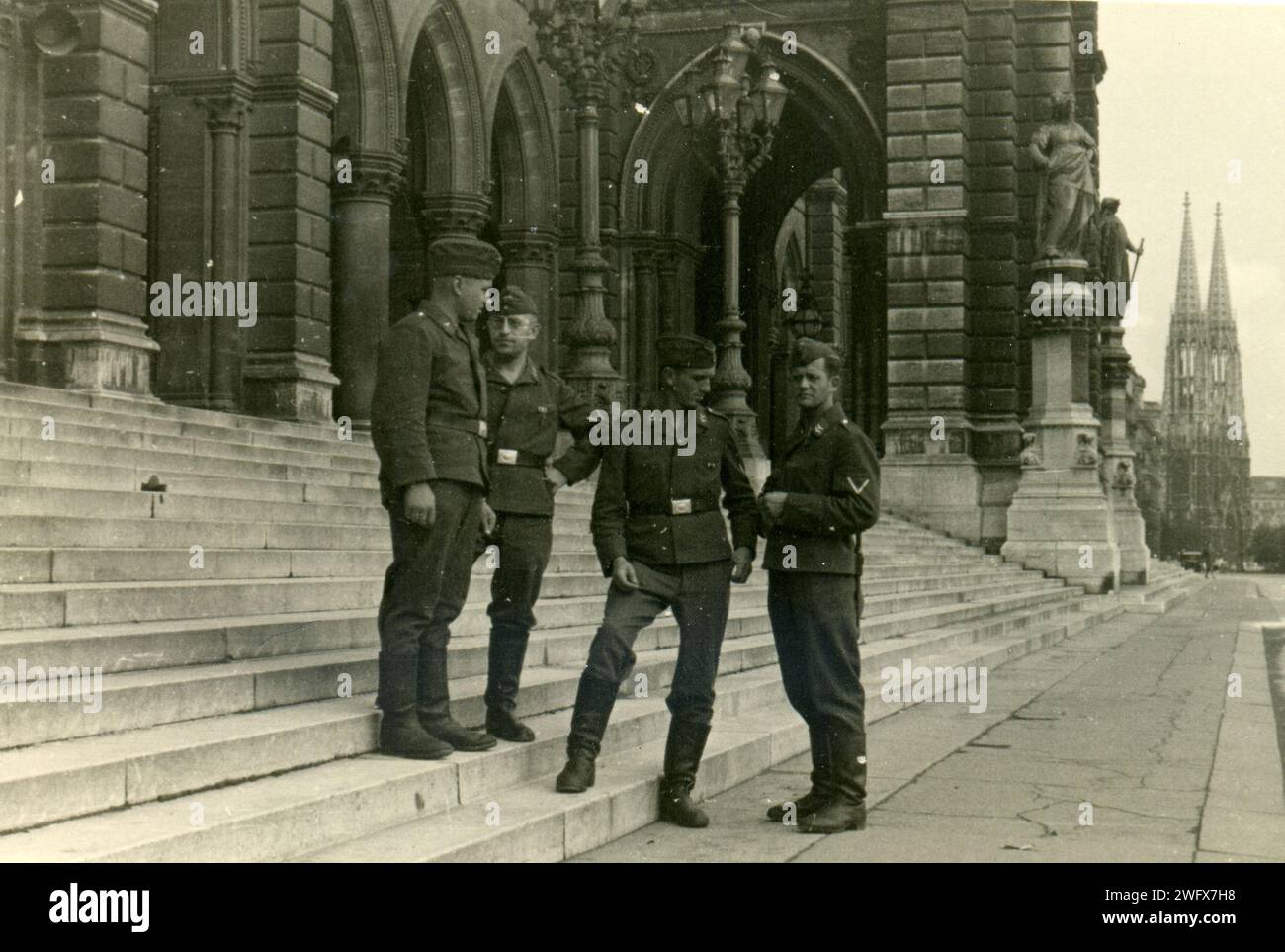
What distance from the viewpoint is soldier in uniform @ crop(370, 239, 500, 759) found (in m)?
5.91

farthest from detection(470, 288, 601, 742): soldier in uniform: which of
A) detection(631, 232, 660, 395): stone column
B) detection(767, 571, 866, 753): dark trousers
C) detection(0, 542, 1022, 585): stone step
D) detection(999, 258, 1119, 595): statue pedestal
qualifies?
detection(631, 232, 660, 395): stone column

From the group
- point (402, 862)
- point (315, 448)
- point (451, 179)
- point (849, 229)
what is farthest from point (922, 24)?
point (402, 862)

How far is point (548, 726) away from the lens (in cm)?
706

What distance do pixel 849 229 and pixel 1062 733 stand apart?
18.5 meters

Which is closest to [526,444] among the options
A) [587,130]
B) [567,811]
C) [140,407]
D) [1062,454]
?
[567,811]

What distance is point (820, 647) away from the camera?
249 inches

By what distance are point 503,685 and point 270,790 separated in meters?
1.46

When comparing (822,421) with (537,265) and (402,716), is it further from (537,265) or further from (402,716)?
(537,265)

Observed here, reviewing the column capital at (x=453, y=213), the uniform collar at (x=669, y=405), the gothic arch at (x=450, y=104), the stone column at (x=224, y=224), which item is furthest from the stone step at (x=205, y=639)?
the gothic arch at (x=450, y=104)

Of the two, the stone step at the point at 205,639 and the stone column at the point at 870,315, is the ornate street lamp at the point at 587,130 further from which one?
the stone column at the point at 870,315

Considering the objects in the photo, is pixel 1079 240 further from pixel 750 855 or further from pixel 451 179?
pixel 750 855

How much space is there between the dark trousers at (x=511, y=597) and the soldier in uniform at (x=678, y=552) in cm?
32

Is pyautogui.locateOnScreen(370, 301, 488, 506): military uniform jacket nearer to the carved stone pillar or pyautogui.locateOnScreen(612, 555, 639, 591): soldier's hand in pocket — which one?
pyautogui.locateOnScreen(612, 555, 639, 591): soldier's hand in pocket

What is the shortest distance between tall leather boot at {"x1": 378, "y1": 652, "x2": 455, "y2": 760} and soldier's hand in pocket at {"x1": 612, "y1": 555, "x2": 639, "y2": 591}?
853 mm
